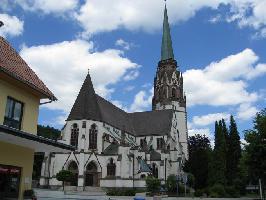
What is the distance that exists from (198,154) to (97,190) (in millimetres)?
22285

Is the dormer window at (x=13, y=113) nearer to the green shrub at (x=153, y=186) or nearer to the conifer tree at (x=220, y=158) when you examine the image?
the green shrub at (x=153, y=186)

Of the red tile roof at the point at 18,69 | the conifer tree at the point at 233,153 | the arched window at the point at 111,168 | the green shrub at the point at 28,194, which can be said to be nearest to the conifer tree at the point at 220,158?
the conifer tree at the point at 233,153

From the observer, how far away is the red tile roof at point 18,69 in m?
15.5

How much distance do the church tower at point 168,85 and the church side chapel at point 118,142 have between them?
226mm

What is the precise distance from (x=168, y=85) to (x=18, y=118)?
64.7 m

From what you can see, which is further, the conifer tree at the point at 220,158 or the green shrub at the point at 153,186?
the conifer tree at the point at 220,158

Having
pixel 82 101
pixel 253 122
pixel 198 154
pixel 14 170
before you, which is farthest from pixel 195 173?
pixel 14 170

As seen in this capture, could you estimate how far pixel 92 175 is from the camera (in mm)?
54219

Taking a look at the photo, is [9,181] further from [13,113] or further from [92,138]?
[92,138]

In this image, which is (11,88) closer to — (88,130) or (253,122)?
(253,122)

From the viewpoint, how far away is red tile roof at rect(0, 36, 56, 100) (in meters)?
15.5

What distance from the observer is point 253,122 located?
3016 centimetres

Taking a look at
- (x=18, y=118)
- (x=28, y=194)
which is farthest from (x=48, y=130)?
(x=28, y=194)

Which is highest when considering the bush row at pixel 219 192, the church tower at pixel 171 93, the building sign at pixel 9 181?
the church tower at pixel 171 93
